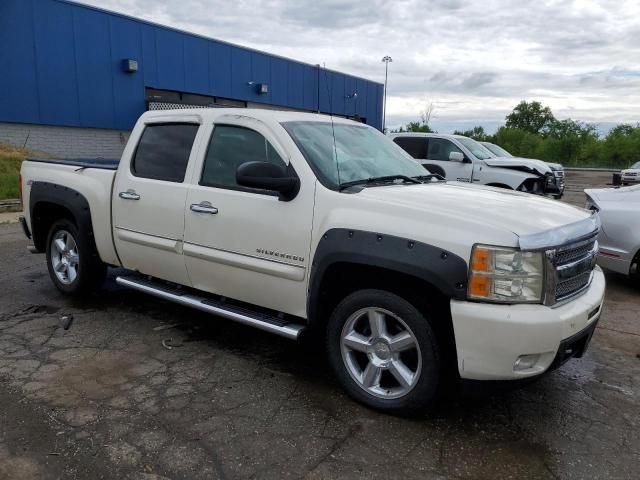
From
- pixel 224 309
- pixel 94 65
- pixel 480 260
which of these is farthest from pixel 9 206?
pixel 480 260

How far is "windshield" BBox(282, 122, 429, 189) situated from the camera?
365 cm

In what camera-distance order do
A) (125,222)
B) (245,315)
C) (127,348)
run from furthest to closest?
(125,222) < (127,348) < (245,315)

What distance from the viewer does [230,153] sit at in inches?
160

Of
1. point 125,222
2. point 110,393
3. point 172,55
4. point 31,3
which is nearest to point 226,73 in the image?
point 172,55

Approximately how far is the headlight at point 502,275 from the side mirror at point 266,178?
4.14ft

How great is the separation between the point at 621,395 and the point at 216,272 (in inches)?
116

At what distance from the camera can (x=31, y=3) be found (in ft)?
48.7

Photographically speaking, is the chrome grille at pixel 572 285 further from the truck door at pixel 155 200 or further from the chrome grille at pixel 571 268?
the truck door at pixel 155 200

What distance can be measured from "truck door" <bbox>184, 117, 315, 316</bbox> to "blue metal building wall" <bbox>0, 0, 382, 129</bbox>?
8.73m

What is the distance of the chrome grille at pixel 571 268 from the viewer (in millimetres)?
2916

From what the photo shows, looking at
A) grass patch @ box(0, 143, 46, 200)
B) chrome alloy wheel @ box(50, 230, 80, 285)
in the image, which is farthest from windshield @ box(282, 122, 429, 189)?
grass patch @ box(0, 143, 46, 200)

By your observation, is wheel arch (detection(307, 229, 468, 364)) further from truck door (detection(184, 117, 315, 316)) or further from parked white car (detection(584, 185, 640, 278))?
parked white car (detection(584, 185, 640, 278))

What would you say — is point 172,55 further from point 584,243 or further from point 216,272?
point 584,243

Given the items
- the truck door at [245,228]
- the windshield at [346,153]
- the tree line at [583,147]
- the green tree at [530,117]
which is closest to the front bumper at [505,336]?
the truck door at [245,228]
